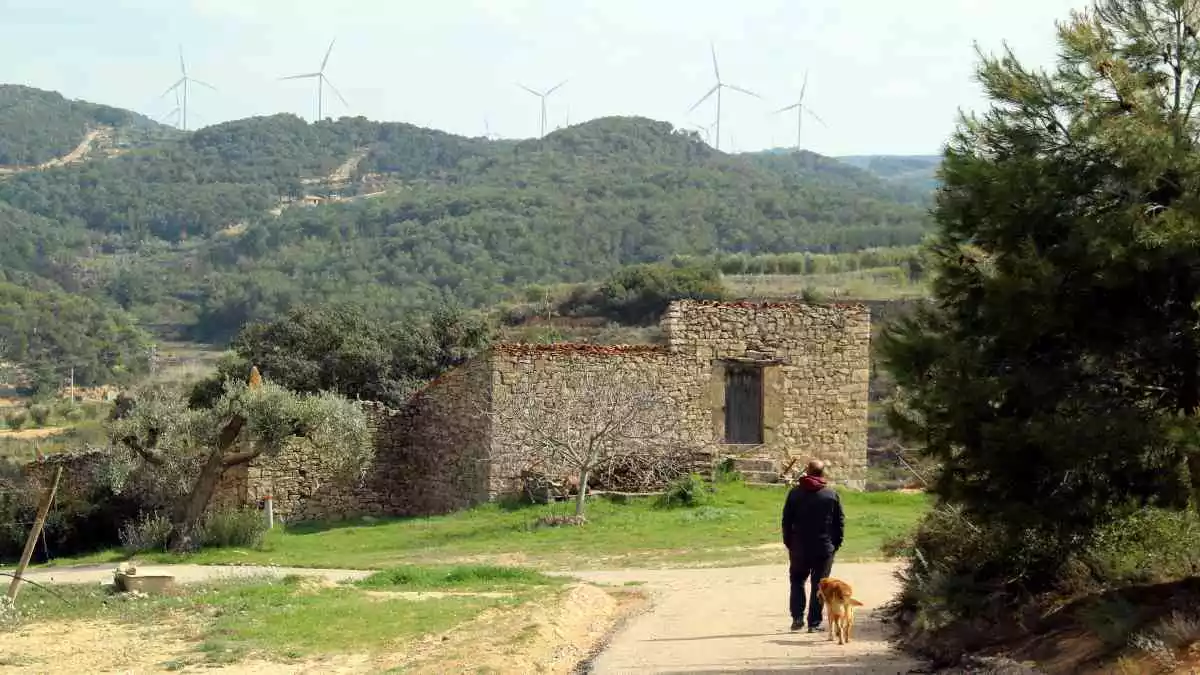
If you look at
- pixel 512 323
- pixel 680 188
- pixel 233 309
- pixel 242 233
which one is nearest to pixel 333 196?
pixel 242 233

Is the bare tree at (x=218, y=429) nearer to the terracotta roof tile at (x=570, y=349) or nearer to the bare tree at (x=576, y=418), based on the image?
the bare tree at (x=576, y=418)

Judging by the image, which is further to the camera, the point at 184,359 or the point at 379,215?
the point at 379,215

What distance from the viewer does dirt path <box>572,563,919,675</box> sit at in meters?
12.3

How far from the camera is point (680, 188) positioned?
458 ft

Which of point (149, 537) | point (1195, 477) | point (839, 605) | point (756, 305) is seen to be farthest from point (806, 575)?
point (149, 537)

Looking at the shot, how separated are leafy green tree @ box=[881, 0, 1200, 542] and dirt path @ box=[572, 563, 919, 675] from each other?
5.24 feet

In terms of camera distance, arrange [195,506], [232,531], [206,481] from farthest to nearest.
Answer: [206,481]
[195,506]
[232,531]

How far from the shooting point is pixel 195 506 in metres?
27.1

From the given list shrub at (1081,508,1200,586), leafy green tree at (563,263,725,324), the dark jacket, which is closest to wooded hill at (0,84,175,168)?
leafy green tree at (563,263,725,324)

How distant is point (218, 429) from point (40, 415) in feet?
141

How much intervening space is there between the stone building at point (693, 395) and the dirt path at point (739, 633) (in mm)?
9336

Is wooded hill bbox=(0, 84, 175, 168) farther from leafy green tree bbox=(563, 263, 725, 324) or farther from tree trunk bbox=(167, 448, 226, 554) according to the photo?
tree trunk bbox=(167, 448, 226, 554)

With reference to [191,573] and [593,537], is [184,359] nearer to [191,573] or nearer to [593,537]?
[191,573]

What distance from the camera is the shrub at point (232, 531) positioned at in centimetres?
2686
